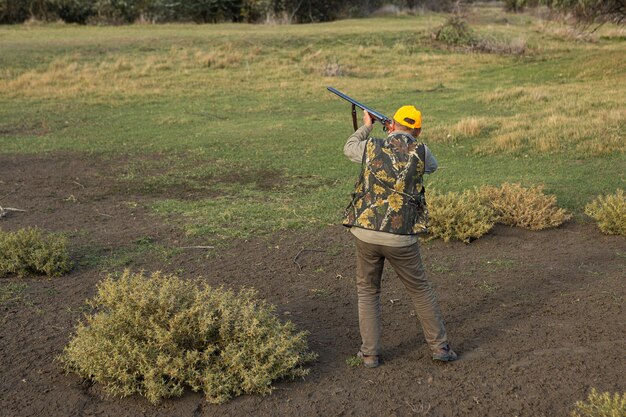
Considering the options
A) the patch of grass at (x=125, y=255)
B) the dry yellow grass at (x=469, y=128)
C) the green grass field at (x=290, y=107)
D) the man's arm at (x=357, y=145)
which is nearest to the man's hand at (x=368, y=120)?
the man's arm at (x=357, y=145)

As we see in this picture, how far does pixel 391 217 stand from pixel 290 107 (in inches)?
580

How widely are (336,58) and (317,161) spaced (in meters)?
15.0

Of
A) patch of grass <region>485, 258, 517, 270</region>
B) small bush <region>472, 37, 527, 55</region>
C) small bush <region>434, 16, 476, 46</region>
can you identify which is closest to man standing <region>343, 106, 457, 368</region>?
patch of grass <region>485, 258, 517, 270</region>

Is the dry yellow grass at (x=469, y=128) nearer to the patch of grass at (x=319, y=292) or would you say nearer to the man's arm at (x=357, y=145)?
the patch of grass at (x=319, y=292)

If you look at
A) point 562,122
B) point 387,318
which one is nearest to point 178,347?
point 387,318

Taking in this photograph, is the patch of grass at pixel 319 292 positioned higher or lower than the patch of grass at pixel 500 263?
lower

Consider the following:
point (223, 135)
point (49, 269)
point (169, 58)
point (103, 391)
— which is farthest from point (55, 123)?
point (103, 391)

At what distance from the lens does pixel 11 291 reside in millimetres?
7117

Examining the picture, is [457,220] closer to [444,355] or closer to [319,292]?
[319,292]

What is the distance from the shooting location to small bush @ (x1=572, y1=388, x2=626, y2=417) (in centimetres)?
423

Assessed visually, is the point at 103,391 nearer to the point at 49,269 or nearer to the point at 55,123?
the point at 49,269

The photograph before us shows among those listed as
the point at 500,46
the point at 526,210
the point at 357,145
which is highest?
the point at 357,145

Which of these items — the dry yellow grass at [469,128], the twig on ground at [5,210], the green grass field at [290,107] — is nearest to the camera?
the twig on ground at [5,210]

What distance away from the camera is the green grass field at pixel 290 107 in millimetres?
11469
